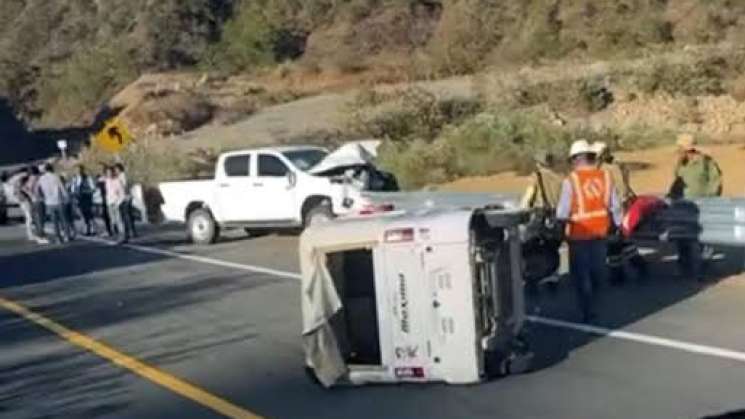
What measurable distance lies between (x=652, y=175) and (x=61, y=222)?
13044 millimetres

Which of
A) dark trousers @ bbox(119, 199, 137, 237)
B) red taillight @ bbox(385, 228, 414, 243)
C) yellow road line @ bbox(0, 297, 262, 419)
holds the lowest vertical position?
yellow road line @ bbox(0, 297, 262, 419)

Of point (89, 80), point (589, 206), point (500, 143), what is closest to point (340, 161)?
point (500, 143)

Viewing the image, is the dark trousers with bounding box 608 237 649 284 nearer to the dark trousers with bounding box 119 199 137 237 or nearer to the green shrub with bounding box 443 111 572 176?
the dark trousers with bounding box 119 199 137 237

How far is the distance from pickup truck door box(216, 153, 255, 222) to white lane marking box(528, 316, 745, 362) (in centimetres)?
1498

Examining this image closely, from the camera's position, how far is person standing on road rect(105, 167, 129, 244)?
104ft

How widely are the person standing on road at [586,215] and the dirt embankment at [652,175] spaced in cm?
1549

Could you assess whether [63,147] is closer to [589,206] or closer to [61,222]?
[61,222]

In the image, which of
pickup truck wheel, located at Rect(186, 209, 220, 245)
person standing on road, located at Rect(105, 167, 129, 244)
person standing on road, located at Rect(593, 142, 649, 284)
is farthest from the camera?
person standing on road, located at Rect(105, 167, 129, 244)

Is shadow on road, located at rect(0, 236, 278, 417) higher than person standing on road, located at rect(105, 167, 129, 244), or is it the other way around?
person standing on road, located at rect(105, 167, 129, 244)

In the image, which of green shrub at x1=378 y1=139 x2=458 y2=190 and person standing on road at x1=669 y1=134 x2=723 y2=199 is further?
green shrub at x1=378 y1=139 x2=458 y2=190

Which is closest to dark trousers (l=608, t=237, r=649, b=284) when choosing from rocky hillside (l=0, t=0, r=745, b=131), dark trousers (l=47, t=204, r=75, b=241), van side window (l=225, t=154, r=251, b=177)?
van side window (l=225, t=154, r=251, b=177)

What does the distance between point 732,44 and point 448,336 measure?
54.0 metres

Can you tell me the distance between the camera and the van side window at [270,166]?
29453 mm

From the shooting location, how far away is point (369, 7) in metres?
106
